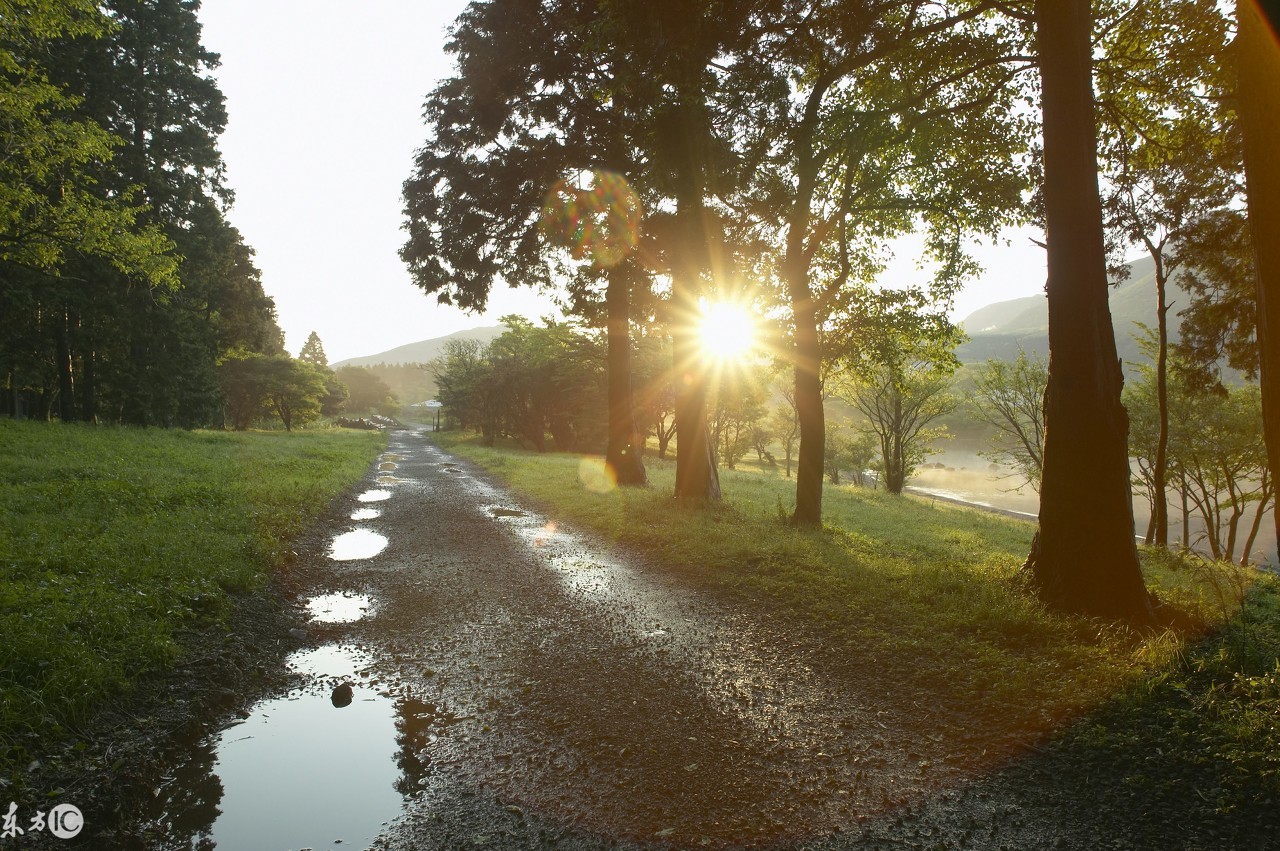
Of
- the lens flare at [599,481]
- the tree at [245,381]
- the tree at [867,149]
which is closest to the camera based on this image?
the tree at [867,149]

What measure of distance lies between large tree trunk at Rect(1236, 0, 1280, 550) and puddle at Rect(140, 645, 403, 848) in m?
6.82

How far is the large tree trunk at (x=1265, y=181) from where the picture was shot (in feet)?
16.2

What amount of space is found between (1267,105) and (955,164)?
720cm

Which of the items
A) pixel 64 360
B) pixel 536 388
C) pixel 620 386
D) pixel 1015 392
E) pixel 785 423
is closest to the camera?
pixel 620 386

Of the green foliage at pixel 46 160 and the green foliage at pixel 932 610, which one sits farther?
the green foliage at pixel 46 160

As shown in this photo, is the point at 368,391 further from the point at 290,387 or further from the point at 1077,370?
the point at 1077,370

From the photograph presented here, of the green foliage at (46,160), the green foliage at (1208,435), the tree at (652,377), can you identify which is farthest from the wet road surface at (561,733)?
the tree at (652,377)

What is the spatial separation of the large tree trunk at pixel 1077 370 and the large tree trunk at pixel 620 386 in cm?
1183

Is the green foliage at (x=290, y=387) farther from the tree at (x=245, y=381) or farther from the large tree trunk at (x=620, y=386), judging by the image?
the large tree trunk at (x=620, y=386)

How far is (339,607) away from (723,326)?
11323mm

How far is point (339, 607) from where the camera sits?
7.37m

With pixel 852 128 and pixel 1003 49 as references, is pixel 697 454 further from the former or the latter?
pixel 1003 49

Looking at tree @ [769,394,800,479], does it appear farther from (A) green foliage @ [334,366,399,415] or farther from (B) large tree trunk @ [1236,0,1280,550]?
(A) green foliage @ [334,366,399,415]

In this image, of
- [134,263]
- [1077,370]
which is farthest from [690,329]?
[134,263]
